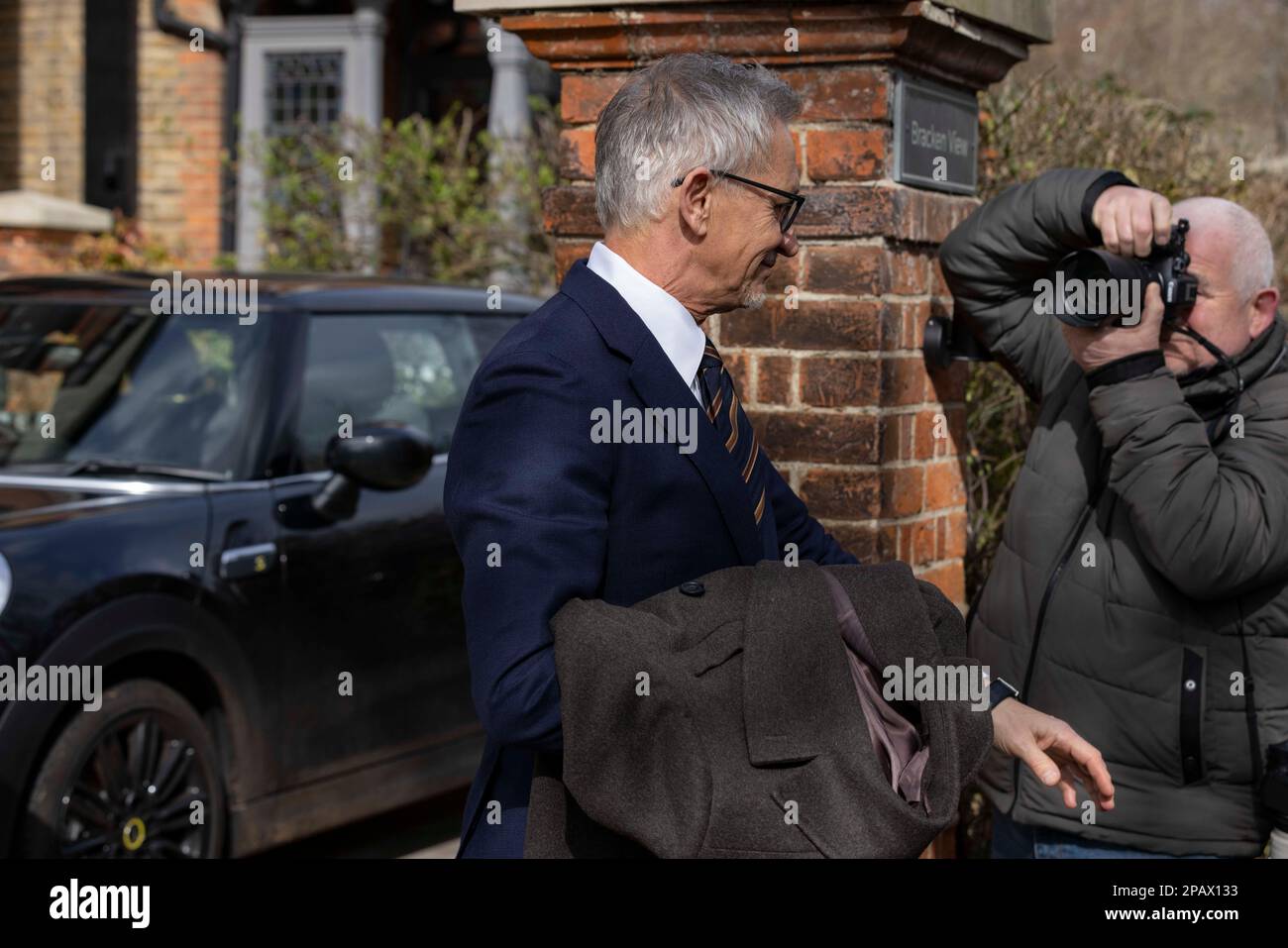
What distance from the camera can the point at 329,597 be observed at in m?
5.18

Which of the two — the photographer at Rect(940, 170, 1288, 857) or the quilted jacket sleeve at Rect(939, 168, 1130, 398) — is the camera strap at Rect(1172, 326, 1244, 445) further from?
the quilted jacket sleeve at Rect(939, 168, 1130, 398)

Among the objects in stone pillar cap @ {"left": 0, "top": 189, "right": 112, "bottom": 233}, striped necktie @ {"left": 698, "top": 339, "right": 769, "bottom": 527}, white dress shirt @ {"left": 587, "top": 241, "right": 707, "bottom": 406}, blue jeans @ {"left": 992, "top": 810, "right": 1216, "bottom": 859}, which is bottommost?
blue jeans @ {"left": 992, "top": 810, "right": 1216, "bottom": 859}

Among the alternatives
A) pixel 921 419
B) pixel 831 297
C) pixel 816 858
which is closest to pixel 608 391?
pixel 816 858

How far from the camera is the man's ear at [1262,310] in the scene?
292 cm

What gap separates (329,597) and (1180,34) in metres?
15.1

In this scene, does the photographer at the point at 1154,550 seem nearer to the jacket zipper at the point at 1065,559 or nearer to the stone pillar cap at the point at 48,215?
the jacket zipper at the point at 1065,559

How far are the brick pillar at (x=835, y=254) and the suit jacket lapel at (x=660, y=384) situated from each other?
0.89 meters

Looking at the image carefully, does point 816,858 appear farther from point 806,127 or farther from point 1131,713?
point 806,127

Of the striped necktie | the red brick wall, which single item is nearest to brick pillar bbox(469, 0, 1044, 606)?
the red brick wall

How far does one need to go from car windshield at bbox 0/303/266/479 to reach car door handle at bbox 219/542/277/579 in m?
0.27

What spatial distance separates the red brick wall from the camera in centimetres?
307

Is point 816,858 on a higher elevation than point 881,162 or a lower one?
lower
